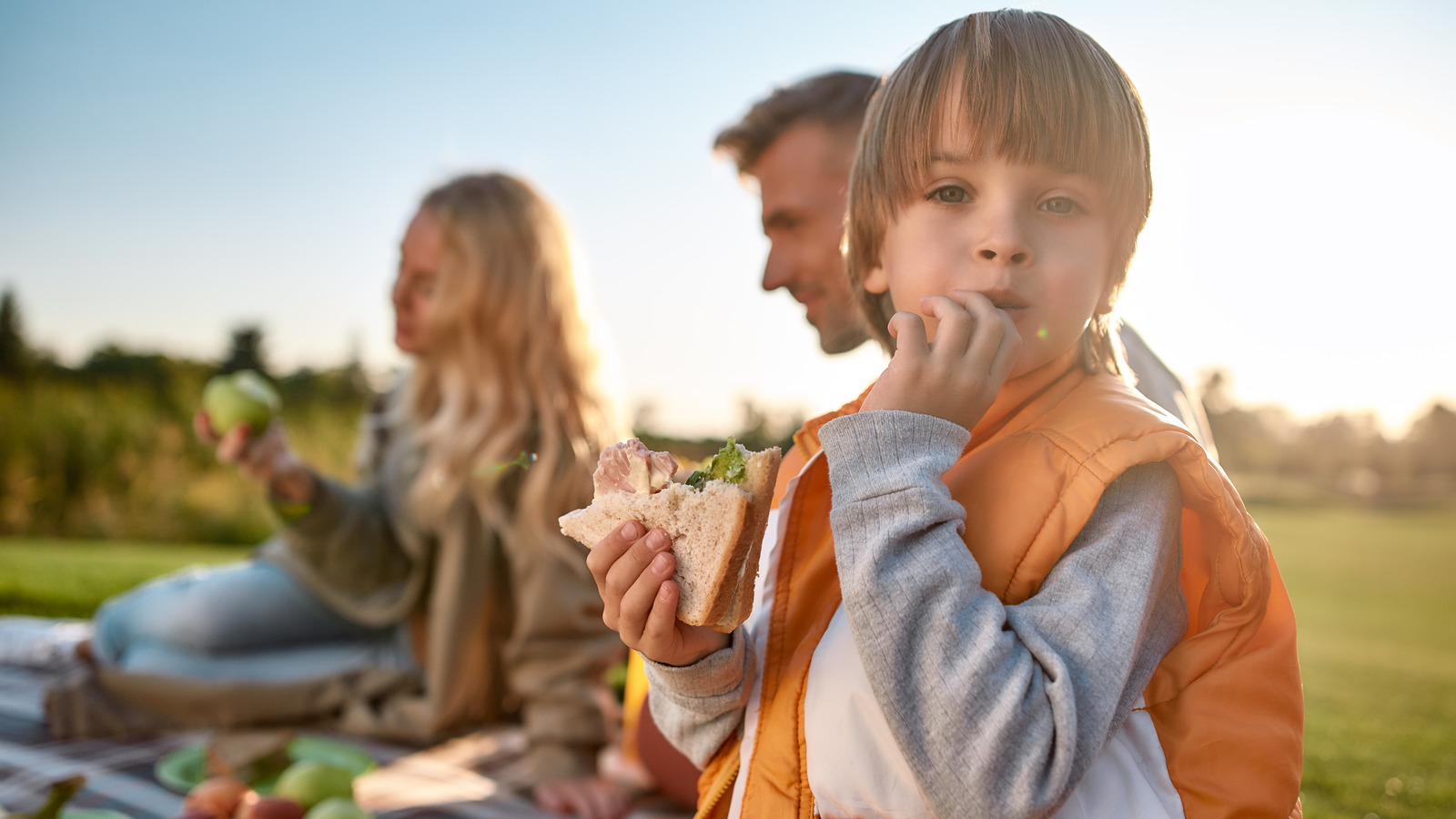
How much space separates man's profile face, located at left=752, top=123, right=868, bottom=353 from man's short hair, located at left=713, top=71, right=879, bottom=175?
0.05m

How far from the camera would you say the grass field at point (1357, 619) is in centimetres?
332

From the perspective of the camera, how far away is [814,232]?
8.73 ft

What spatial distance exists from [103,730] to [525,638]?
1.74 m

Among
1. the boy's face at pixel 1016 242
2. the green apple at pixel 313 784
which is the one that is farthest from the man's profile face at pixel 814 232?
the green apple at pixel 313 784

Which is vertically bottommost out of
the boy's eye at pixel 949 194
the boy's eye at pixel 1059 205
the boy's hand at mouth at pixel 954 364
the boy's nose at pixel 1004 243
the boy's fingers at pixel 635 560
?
the boy's fingers at pixel 635 560

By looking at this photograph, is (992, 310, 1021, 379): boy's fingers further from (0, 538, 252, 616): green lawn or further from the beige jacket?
(0, 538, 252, 616): green lawn

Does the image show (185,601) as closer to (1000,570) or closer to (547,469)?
(547,469)

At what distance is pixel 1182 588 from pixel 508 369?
295 centimetres

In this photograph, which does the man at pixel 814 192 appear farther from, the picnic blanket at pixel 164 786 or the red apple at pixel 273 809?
the red apple at pixel 273 809

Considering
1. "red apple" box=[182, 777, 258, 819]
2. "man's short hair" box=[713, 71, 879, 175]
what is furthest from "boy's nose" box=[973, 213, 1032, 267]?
"red apple" box=[182, 777, 258, 819]

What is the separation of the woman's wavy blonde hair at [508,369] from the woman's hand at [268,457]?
0.46m

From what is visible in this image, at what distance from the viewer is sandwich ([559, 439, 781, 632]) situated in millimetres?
1272

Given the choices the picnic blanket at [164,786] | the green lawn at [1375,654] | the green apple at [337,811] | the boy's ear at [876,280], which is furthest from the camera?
the green lawn at [1375,654]

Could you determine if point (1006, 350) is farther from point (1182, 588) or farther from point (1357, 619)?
point (1357, 619)
